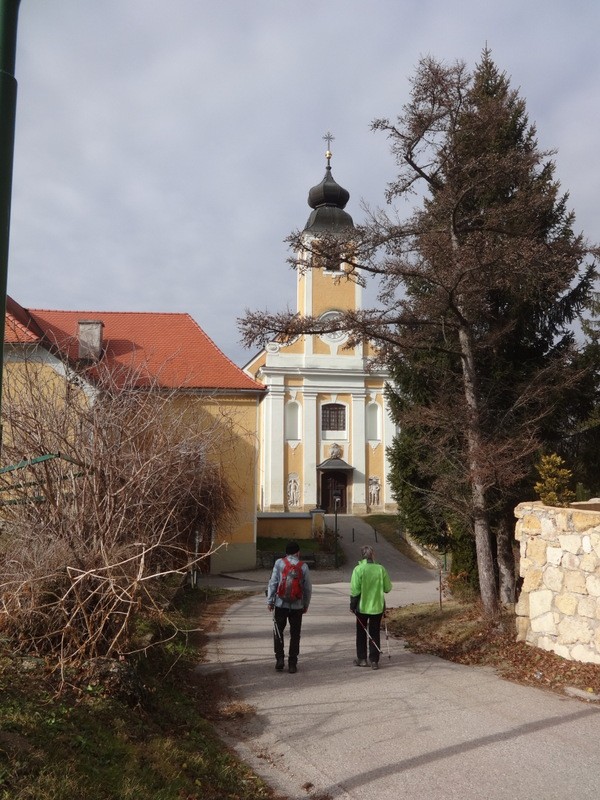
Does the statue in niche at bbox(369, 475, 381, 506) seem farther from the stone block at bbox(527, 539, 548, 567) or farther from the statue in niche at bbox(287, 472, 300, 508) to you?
the stone block at bbox(527, 539, 548, 567)

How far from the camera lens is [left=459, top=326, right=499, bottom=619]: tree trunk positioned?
10.6m

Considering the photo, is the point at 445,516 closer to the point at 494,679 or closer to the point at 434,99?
the point at 494,679

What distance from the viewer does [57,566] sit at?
612cm

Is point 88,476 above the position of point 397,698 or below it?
above

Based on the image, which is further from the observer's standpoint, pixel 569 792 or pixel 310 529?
pixel 310 529

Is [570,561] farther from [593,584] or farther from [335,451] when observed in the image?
[335,451]

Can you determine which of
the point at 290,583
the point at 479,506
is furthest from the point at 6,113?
the point at 479,506

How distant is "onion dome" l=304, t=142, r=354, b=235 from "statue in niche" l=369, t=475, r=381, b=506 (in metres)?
13.9

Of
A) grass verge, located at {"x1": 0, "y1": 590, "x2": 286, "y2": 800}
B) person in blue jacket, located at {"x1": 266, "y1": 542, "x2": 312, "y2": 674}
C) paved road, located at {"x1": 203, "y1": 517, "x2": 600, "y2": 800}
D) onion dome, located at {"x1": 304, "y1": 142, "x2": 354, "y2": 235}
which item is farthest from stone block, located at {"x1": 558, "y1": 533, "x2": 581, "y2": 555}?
onion dome, located at {"x1": 304, "y1": 142, "x2": 354, "y2": 235}

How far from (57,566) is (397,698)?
353cm

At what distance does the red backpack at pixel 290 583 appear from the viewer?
28.3 ft

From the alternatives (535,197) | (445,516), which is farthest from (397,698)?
(535,197)

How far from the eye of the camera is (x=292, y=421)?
1576 inches

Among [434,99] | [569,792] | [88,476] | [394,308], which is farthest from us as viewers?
[394,308]
